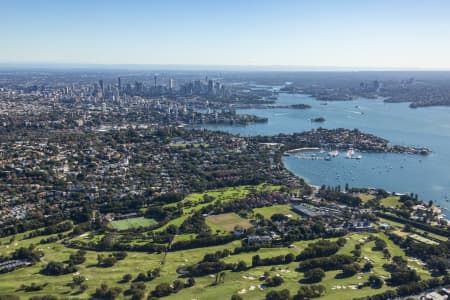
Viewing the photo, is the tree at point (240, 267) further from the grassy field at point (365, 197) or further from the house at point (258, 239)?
the grassy field at point (365, 197)

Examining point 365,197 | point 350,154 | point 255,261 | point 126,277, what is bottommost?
point 126,277

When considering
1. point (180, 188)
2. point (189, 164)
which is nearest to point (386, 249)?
point (180, 188)

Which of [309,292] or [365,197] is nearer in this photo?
[309,292]

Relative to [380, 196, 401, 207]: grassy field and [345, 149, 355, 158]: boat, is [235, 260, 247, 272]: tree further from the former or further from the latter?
[345, 149, 355, 158]: boat

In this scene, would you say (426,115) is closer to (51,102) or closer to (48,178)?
(48,178)

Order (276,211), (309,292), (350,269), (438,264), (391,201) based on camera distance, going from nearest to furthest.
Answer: (309,292) < (350,269) < (438,264) < (276,211) < (391,201)

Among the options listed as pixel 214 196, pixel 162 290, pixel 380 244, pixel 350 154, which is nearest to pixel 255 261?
pixel 162 290

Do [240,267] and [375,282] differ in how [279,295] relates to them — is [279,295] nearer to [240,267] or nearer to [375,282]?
[240,267]
